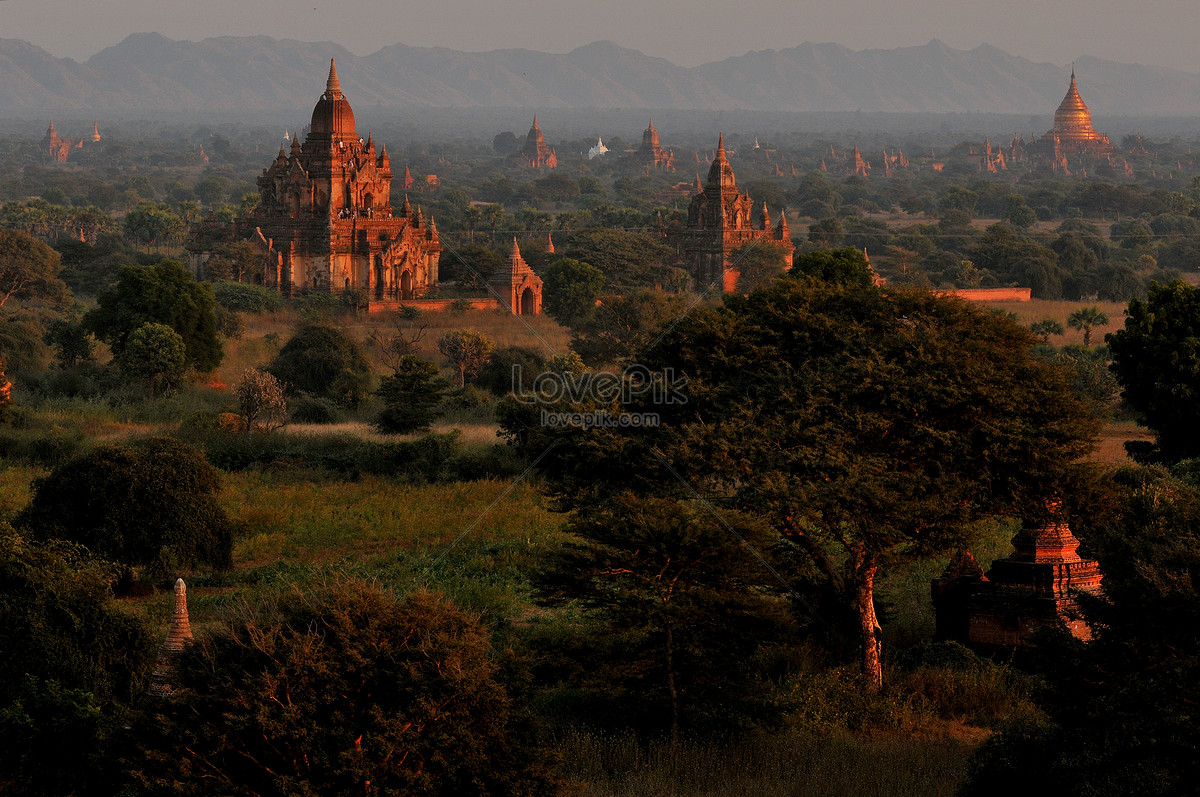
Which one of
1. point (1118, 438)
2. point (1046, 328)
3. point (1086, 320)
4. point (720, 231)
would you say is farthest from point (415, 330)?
point (1118, 438)

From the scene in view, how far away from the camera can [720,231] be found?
69.1 m

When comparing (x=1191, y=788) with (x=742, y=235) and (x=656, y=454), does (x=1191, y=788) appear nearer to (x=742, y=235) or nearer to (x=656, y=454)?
(x=656, y=454)

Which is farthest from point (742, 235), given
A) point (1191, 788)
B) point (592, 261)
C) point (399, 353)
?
point (1191, 788)

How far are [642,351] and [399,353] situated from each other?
2690 cm

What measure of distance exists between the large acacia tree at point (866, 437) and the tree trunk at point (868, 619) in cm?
2

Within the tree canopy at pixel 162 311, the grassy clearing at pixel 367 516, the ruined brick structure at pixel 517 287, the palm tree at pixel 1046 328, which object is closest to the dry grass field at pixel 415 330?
the ruined brick structure at pixel 517 287

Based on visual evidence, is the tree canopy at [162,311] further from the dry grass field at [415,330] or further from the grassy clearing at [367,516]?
→ the grassy clearing at [367,516]

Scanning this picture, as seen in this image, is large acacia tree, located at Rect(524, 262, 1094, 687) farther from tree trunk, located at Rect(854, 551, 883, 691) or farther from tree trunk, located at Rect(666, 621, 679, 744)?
tree trunk, located at Rect(666, 621, 679, 744)

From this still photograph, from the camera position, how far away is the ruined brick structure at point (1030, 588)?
19.4 m

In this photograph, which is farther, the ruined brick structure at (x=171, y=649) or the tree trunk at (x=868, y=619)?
the tree trunk at (x=868, y=619)

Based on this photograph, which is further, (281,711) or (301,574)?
(301,574)

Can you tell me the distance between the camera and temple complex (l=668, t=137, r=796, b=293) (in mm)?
68688

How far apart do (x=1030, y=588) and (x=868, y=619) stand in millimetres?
2040

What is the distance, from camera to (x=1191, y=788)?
42.6ft
